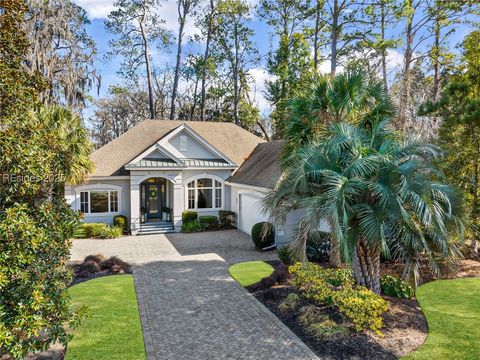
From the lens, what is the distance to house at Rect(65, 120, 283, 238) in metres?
21.0

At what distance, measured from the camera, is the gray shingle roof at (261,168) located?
1875cm

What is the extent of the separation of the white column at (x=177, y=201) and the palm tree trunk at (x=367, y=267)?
14208mm

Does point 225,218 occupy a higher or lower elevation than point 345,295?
higher

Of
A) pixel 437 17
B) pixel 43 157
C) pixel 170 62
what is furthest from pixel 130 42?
pixel 43 157

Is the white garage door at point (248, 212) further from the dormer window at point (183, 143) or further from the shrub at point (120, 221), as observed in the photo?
the shrub at point (120, 221)

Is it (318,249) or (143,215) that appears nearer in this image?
(318,249)

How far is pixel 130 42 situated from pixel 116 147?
57.1 feet

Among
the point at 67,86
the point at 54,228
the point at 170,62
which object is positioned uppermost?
the point at 170,62

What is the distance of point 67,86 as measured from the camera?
25328 millimetres

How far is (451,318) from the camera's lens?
364 inches

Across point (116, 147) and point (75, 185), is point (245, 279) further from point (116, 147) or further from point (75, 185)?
point (116, 147)

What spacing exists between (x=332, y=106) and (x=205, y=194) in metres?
13.5

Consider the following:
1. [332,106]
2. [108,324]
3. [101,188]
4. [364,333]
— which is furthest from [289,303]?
[101,188]

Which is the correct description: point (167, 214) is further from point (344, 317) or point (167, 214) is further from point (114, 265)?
point (344, 317)
